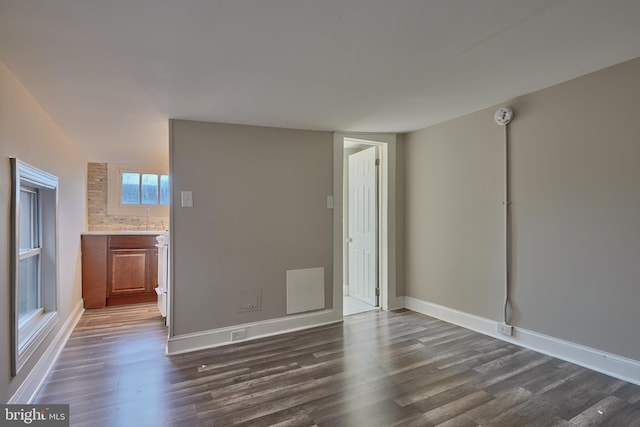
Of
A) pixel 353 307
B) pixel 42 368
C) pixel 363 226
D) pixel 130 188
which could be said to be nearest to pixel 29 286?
pixel 42 368

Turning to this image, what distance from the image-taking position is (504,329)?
3008mm

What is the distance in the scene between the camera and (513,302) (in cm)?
295

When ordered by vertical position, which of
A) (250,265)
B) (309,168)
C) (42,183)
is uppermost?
(309,168)

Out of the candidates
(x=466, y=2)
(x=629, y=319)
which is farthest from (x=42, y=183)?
(x=629, y=319)

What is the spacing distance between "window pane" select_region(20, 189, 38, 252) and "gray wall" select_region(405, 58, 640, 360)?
3.94m

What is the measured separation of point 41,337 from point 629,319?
4313mm

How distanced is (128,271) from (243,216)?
2.56m

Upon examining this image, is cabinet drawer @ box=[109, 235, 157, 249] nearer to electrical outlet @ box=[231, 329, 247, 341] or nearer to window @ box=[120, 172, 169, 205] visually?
window @ box=[120, 172, 169, 205]

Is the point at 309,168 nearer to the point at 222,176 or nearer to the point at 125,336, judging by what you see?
the point at 222,176

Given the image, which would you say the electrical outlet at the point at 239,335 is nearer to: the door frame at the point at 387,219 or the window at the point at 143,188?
the door frame at the point at 387,219

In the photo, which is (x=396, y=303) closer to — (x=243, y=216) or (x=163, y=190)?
(x=243, y=216)

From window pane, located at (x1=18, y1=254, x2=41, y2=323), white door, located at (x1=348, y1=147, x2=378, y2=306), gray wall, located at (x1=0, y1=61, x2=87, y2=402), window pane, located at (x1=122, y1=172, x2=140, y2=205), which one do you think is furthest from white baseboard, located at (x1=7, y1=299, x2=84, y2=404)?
white door, located at (x1=348, y1=147, x2=378, y2=306)

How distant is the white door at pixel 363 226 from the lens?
4.29m

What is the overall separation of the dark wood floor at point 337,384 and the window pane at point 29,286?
20.5 inches
